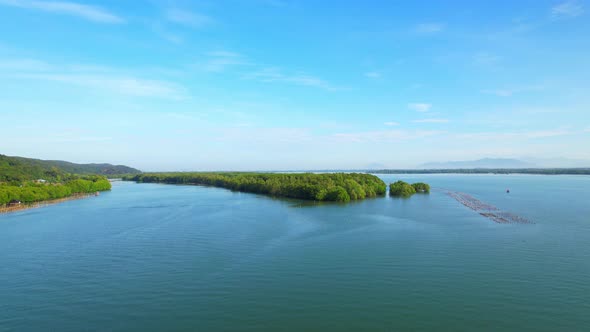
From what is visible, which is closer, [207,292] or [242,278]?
[207,292]

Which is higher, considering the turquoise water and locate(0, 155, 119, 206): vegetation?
locate(0, 155, 119, 206): vegetation

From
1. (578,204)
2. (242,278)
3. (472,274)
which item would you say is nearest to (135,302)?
(242,278)

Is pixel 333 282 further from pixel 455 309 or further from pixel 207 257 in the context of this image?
pixel 207 257

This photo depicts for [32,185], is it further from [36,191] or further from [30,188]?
[36,191]

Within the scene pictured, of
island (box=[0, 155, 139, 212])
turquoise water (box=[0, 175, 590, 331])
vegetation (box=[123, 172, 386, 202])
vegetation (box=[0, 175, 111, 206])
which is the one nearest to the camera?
turquoise water (box=[0, 175, 590, 331])

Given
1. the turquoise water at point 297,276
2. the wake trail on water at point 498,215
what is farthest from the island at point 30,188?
the wake trail on water at point 498,215

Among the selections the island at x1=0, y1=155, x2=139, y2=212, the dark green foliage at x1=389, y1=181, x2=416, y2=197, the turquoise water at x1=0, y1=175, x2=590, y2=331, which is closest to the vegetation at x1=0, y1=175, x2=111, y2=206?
the island at x1=0, y1=155, x2=139, y2=212

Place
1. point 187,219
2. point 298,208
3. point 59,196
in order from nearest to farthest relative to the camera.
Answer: point 187,219
point 298,208
point 59,196

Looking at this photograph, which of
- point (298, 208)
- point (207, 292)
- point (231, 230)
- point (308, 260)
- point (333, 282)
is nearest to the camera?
point (207, 292)

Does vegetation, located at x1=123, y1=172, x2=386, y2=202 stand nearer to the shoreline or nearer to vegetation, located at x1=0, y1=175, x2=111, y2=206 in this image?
vegetation, located at x1=0, y1=175, x2=111, y2=206
